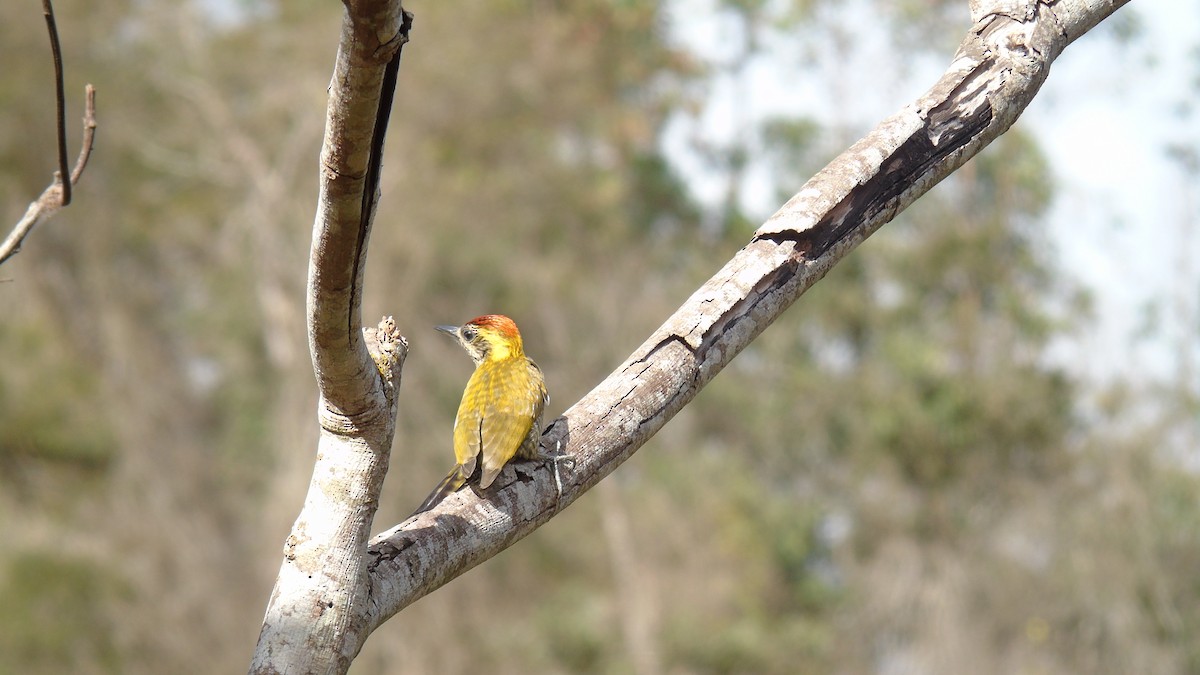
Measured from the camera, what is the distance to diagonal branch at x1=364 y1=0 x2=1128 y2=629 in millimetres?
3549

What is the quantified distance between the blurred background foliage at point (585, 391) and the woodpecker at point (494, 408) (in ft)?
44.7

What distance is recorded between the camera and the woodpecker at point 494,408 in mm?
3711

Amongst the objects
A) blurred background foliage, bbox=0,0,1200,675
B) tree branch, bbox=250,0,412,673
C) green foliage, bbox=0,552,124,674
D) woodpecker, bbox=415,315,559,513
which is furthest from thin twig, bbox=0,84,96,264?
green foliage, bbox=0,552,124,674

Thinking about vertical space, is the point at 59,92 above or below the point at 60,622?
below

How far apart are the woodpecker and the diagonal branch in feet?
0.36

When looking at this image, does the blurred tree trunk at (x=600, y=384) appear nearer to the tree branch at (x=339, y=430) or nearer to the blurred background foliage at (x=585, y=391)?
the tree branch at (x=339, y=430)

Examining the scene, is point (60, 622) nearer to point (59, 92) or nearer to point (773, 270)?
point (773, 270)

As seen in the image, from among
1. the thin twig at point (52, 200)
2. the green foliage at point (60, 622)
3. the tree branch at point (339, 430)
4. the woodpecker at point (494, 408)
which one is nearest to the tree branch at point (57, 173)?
the thin twig at point (52, 200)

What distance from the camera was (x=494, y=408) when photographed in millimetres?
4316

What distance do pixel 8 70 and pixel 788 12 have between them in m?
14.5

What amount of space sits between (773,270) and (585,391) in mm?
16834

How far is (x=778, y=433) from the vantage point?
2123 cm

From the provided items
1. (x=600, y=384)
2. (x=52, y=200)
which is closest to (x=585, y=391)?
(x=600, y=384)

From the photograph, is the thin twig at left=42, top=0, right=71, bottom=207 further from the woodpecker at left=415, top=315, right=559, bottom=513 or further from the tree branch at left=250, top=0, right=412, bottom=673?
the woodpecker at left=415, top=315, right=559, bottom=513
